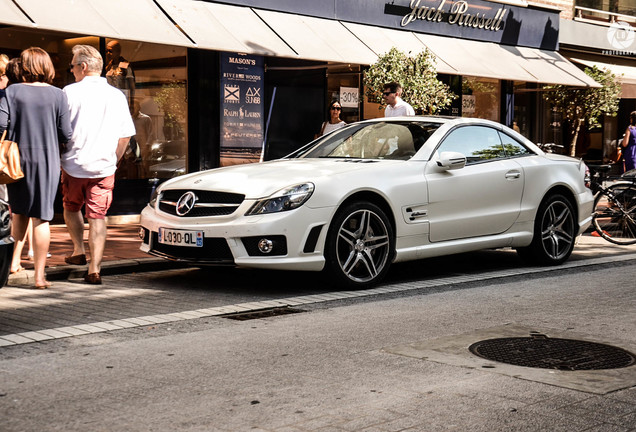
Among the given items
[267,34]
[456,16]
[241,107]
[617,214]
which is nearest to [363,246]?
[617,214]

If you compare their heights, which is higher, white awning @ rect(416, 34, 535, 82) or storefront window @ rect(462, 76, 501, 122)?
white awning @ rect(416, 34, 535, 82)

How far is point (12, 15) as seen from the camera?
36.8 feet

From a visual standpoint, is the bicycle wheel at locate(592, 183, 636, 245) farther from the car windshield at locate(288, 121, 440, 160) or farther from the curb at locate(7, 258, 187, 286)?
the curb at locate(7, 258, 187, 286)

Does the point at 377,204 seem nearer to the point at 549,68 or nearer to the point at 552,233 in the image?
the point at 552,233

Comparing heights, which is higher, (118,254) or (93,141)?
(93,141)

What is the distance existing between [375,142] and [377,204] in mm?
964

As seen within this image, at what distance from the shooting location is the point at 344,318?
6.84 m

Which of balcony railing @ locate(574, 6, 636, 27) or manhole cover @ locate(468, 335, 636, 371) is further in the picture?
balcony railing @ locate(574, 6, 636, 27)

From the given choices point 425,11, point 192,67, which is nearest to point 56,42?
point 192,67

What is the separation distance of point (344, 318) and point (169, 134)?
857 cm

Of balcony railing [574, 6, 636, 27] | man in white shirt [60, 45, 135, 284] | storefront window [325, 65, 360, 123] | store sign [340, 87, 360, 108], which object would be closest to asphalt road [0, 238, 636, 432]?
man in white shirt [60, 45, 135, 284]

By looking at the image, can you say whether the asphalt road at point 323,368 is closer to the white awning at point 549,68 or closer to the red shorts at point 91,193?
the red shorts at point 91,193

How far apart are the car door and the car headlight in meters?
1.39

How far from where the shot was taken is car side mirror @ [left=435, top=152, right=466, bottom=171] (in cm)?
870
